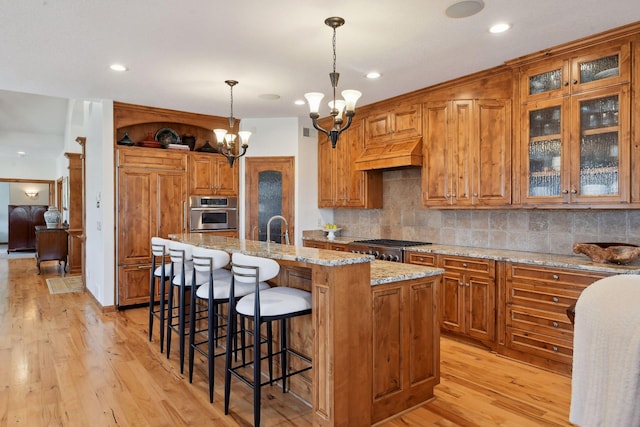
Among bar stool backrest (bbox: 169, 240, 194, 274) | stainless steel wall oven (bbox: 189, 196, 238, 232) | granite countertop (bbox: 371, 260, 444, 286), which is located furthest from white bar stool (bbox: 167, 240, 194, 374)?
stainless steel wall oven (bbox: 189, 196, 238, 232)

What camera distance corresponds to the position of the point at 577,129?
3.13m

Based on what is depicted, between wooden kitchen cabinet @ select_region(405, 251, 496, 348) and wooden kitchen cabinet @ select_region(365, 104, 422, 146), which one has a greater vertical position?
wooden kitchen cabinet @ select_region(365, 104, 422, 146)

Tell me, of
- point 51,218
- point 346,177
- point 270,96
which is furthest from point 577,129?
point 51,218

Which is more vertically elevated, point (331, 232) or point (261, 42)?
point (261, 42)

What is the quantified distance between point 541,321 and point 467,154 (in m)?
1.70

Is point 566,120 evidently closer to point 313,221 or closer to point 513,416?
point 513,416

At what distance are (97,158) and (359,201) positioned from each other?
141 inches

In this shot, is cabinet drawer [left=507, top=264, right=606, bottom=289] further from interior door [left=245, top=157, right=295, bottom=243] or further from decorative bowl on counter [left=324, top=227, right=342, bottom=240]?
interior door [left=245, top=157, right=295, bottom=243]

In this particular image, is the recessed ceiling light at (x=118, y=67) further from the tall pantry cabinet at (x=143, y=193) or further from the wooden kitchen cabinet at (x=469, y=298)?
the wooden kitchen cabinet at (x=469, y=298)

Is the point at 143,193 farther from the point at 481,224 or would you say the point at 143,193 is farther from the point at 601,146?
the point at 601,146

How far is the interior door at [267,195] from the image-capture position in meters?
5.87

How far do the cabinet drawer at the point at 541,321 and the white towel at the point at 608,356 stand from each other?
255cm

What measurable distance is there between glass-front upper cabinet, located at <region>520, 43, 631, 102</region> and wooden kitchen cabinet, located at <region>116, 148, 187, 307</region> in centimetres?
434

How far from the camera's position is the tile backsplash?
334cm
